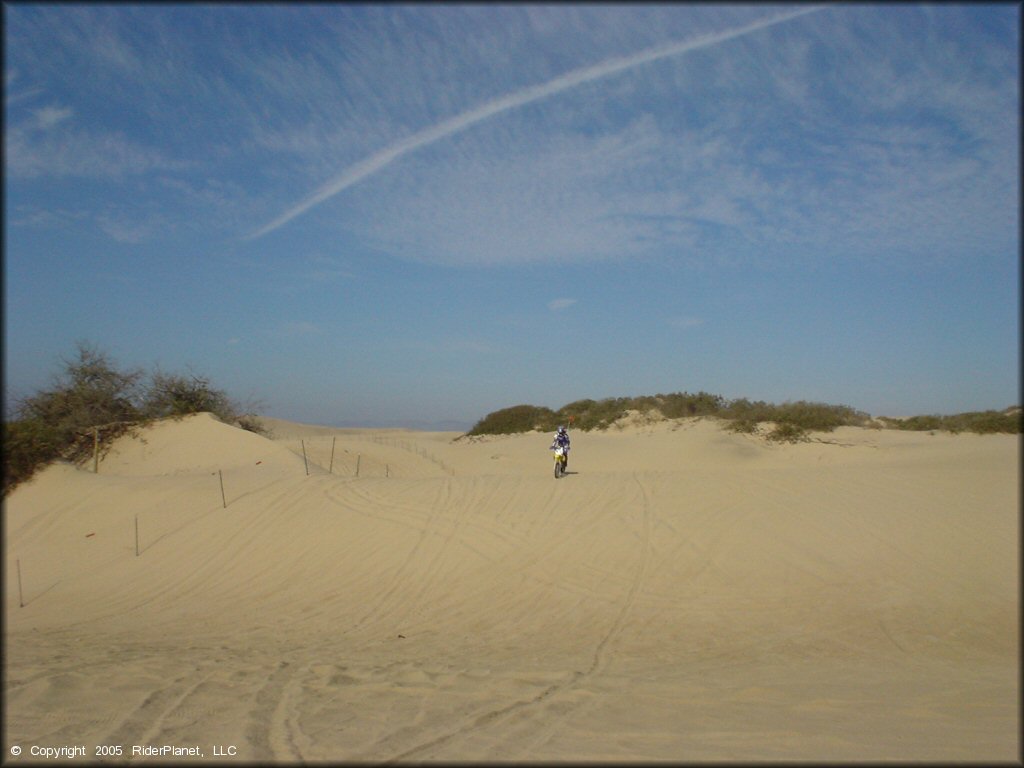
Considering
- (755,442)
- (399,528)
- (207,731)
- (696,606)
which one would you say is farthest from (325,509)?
(755,442)

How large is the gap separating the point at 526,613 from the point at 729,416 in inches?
738

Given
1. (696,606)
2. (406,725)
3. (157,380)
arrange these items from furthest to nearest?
1. (157,380)
2. (696,606)
3. (406,725)

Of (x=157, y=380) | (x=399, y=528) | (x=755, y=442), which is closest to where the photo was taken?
(x=399, y=528)

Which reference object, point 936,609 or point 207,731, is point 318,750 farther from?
point 936,609

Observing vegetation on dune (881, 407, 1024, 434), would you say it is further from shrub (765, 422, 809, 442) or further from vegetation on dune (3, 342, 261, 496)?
vegetation on dune (3, 342, 261, 496)

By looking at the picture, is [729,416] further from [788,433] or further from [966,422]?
[966,422]

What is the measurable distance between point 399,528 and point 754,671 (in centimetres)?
725

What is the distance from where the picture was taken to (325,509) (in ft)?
42.6

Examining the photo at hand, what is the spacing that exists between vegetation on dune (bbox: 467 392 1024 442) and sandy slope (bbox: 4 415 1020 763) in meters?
5.21

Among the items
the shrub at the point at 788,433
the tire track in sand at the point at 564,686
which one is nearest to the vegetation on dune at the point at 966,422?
the shrub at the point at 788,433

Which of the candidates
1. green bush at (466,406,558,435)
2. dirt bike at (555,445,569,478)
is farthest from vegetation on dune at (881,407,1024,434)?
green bush at (466,406,558,435)

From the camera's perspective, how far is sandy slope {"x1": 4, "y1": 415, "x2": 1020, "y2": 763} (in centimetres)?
450

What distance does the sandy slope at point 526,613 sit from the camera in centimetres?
450

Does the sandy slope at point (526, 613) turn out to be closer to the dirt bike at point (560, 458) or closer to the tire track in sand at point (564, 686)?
the tire track in sand at point (564, 686)
